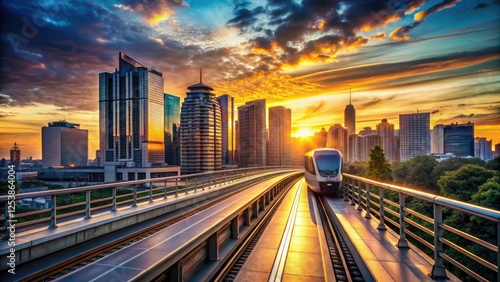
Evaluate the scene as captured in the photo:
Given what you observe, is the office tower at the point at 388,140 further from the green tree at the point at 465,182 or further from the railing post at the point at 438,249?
the railing post at the point at 438,249

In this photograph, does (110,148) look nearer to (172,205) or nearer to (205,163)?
(205,163)

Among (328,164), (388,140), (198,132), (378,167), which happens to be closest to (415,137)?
(388,140)

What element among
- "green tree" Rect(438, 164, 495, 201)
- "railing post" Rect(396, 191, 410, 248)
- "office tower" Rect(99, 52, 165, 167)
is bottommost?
"green tree" Rect(438, 164, 495, 201)

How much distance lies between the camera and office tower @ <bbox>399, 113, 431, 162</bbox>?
189 m

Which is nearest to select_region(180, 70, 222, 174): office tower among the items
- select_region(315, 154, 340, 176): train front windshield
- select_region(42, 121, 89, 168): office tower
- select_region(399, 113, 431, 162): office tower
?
select_region(42, 121, 89, 168): office tower

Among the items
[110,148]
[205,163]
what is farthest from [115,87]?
[205,163]

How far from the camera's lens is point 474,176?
39375 mm

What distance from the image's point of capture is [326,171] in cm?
1689

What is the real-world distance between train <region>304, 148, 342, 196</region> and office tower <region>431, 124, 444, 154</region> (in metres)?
184

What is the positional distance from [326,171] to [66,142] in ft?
460

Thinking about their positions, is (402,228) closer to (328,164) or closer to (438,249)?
(438,249)

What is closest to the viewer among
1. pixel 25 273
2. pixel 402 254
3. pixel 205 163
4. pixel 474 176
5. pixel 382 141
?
pixel 25 273

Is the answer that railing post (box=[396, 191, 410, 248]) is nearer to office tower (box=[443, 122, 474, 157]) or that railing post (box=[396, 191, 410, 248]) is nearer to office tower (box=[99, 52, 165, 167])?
office tower (box=[99, 52, 165, 167])

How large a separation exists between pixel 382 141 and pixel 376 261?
208 meters
